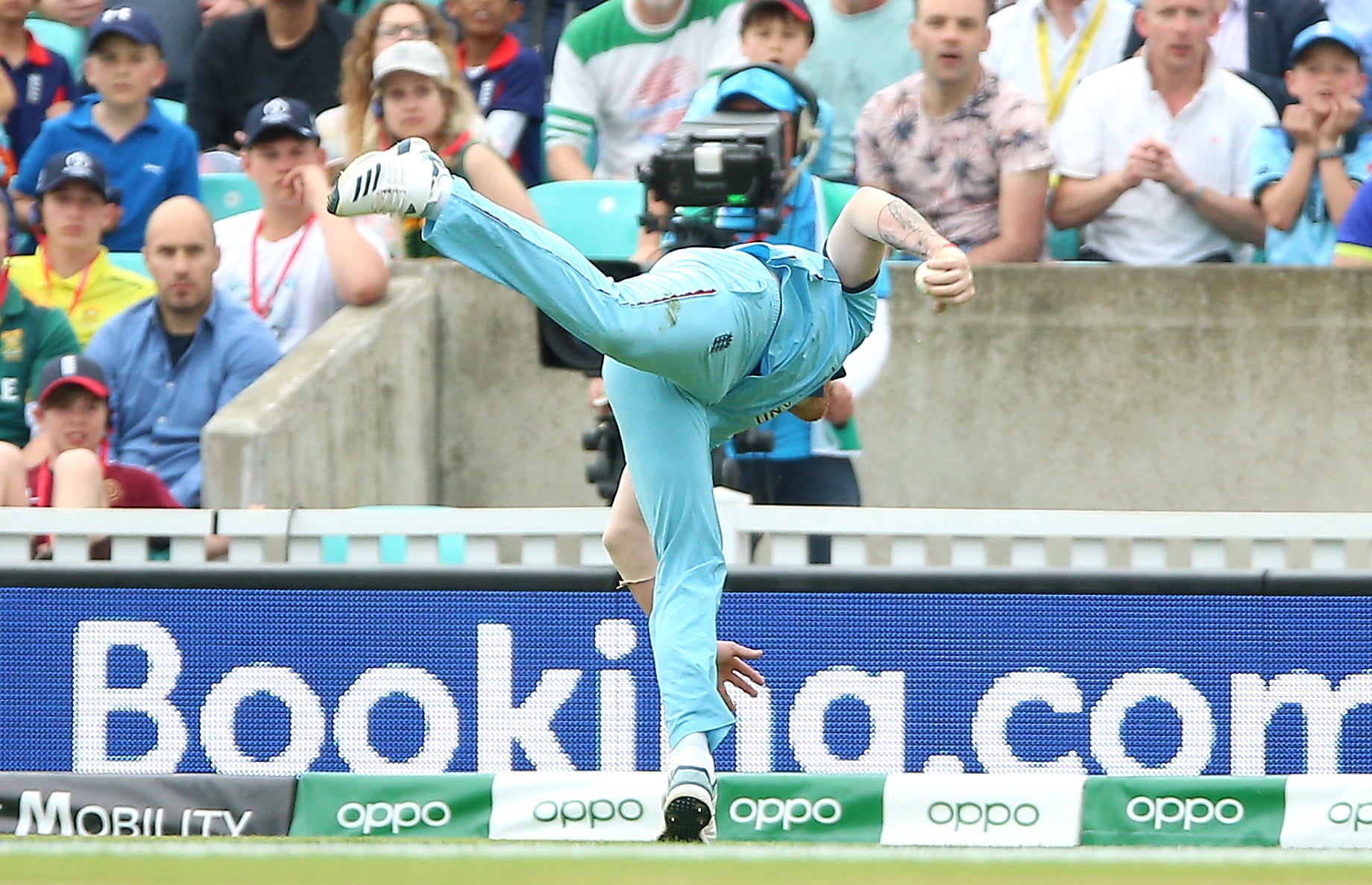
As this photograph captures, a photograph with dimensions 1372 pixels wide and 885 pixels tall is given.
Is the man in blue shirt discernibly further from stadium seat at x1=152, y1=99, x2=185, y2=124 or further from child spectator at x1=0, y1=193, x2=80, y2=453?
stadium seat at x1=152, y1=99, x2=185, y2=124

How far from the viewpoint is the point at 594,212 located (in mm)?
7582

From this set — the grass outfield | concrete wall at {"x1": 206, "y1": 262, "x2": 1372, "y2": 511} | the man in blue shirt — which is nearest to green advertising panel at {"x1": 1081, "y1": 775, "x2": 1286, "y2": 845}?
the grass outfield

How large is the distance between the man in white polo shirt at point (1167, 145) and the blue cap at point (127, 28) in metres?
3.64

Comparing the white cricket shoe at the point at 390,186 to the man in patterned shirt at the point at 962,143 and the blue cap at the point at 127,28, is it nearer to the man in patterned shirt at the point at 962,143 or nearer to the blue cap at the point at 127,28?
the man in patterned shirt at the point at 962,143

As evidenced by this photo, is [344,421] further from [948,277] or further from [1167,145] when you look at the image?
[948,277]

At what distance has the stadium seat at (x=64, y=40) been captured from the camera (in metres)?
9.08

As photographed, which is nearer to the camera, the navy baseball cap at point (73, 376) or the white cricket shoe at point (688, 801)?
the white cricket shoe at point (688, 801)

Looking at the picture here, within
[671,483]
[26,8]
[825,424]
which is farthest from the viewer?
[26,8]

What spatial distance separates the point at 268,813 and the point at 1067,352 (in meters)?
3.64

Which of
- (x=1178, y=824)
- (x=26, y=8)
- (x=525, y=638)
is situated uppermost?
(x=26, y=8)

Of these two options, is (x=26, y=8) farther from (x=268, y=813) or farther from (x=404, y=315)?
(x=268, y=813)

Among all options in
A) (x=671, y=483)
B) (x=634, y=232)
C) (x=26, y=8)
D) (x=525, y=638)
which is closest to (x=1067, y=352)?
(x=634, y=232)

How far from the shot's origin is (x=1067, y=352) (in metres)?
7.52

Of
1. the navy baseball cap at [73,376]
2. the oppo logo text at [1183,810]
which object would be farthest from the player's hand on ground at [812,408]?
the navy baseball cap at [73,376]
